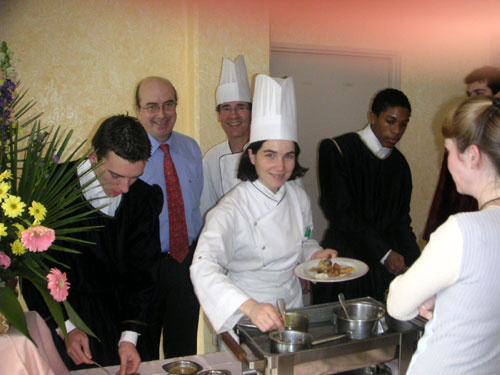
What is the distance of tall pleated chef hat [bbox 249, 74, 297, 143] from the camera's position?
4.92 ft

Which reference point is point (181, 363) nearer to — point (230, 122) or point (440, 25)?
point (230, 122)

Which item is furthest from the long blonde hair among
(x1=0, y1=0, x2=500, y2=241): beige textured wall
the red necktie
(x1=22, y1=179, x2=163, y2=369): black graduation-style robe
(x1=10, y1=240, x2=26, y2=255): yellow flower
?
(x1=0, y1=0, x2=500, y2=241): beige textured wall

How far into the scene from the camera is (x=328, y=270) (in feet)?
4.63

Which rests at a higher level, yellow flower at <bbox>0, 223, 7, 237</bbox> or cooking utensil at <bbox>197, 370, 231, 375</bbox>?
yellow flower at <bbox>0, 223, 7, 237</bbox>

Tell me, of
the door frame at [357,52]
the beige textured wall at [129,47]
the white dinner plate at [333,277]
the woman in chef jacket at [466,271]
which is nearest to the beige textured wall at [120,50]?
the beige textured wall at [129,47]

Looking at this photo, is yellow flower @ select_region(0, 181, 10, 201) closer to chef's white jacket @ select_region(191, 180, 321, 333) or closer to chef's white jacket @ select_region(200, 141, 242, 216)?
chef's white jacket @ select_region(191, 180, 321, 333)

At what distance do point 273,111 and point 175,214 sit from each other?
775 millimetres

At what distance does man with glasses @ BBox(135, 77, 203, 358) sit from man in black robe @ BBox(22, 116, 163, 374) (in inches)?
20.1

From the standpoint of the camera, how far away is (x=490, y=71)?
6.65ft

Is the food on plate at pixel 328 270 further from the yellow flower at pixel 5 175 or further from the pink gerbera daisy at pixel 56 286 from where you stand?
the yellow flower at pixel 5 175

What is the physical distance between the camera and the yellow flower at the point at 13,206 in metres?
0.82

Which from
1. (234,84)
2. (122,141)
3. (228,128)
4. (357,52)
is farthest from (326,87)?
(122,141)

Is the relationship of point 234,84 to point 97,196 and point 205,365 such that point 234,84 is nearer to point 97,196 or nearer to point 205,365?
point 97,196

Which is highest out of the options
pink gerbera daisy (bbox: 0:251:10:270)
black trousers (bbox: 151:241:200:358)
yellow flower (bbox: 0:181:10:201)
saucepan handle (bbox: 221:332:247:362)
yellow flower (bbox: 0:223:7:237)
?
yellow flower (bbox: 0:181:10:201)
